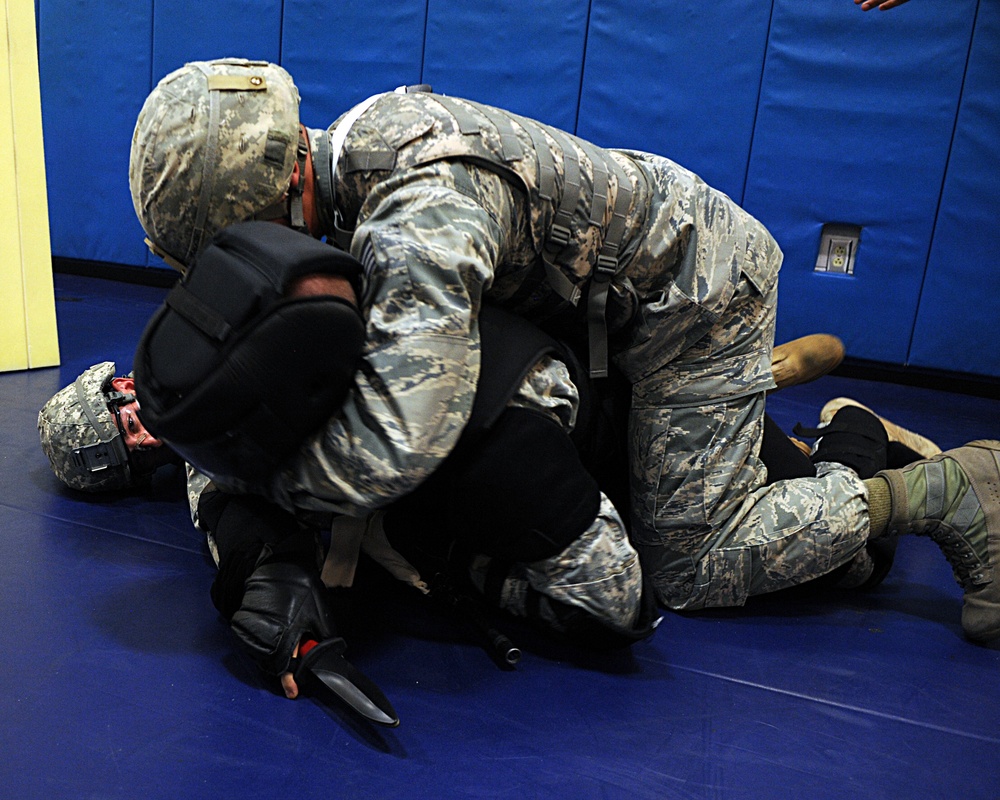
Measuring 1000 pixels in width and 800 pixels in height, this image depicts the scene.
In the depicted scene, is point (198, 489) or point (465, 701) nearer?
point (465, 701)

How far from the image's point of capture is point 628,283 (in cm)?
169

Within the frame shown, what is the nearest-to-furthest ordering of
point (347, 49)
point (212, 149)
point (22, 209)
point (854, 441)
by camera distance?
1. point (212, 149)
2. point (854, 441)
3. point (22, 209)
4. point (347, 49)

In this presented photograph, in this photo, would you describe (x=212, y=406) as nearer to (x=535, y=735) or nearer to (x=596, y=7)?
(x=535, y=735)

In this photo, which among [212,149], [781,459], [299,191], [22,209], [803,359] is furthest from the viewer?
[22,209]

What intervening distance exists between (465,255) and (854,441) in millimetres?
1345

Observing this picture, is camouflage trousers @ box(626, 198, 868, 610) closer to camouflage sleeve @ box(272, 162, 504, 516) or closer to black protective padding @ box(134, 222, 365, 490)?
camouflage sleeve @ box(272, 162, 504, 516)

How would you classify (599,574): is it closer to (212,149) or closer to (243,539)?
(243,539)

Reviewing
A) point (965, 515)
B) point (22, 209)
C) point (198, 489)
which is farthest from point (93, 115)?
point (965, 515)

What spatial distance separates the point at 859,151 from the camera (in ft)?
12.6

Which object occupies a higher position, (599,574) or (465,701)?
(599,574)

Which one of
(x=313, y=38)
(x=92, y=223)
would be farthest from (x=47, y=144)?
(x=313, y=38)

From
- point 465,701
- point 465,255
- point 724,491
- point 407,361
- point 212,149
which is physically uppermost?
point 212,149

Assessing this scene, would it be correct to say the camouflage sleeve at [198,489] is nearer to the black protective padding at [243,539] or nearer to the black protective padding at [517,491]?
the black protective padding at [243,539]

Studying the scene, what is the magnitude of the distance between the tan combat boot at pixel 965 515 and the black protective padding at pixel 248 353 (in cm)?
117
